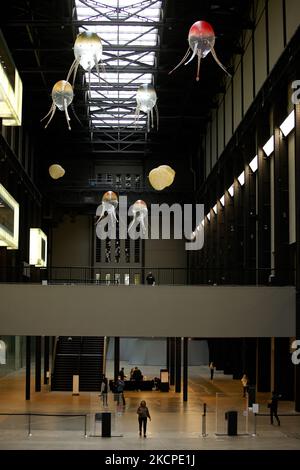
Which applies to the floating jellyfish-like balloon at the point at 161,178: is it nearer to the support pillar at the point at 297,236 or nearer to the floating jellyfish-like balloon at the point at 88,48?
the support pillar at the point at 297,236

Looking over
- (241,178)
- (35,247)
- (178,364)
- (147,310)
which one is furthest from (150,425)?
(241,178)

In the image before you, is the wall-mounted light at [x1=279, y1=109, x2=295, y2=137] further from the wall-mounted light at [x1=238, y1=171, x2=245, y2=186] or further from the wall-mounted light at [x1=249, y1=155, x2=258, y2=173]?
the wall-mounted light at [x1=238, y1=171, x2=245, y2=186]

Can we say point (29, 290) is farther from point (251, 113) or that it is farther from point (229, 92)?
point (229, 92)

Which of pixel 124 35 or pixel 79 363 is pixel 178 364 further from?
pixel 124 35

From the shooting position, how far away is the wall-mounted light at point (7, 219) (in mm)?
26984

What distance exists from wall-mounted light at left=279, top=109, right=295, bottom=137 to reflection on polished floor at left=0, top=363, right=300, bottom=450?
12.9 meters

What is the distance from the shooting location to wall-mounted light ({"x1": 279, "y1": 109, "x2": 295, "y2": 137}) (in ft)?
112

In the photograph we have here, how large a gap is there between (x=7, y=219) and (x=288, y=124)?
47.6 ft

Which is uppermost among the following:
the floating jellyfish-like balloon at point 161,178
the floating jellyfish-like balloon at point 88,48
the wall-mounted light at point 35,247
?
the floating jellyfish-like balloon at point 88,48

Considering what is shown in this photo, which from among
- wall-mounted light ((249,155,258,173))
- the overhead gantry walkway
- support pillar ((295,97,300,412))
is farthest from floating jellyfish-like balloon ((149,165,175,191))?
support pillar ((295,97,300,412))

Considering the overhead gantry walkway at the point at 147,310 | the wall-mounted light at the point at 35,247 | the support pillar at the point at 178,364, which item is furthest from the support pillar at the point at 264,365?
the wall-mounted light at the point at 35,247

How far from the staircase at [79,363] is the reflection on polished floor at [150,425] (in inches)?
90.8

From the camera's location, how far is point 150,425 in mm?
29844

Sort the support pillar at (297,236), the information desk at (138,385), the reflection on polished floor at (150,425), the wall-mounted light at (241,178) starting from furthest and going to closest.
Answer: the wall-mounted light at (241,178), the information desk at (138,385), the support pillar at (297,236), the reflection on polished floor at (150,425)
